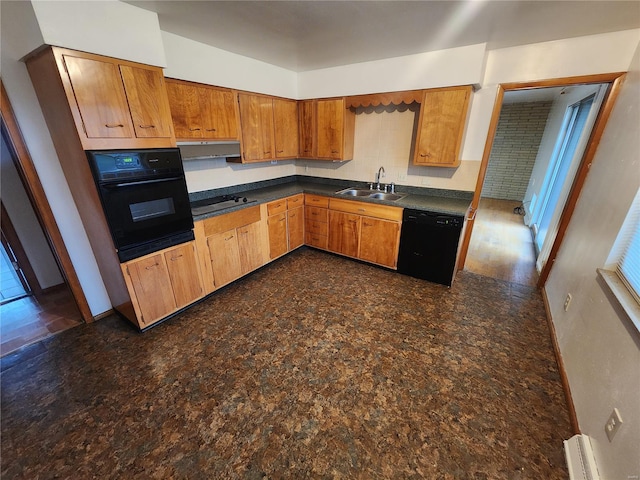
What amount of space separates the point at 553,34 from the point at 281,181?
3.47 m

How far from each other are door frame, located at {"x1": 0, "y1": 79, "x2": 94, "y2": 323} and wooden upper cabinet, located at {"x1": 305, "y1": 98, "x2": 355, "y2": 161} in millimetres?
2954

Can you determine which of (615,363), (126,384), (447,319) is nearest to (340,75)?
(447,319)

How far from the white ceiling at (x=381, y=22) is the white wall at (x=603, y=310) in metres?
0.70

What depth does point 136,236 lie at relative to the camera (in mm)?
2146

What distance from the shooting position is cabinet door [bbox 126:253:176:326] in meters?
2.22

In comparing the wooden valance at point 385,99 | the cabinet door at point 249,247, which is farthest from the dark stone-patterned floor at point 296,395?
the wooden valance at point 385,99

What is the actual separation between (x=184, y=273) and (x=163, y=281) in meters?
0.20

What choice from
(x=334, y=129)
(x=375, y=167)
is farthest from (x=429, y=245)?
(x=334, y=129)

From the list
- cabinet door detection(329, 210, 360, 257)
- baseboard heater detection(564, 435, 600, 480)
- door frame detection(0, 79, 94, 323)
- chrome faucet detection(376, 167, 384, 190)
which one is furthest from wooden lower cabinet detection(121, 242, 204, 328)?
baseboard heater detection(564, 435, 600, 480)

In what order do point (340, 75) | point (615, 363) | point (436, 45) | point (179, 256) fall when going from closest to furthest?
point (615, 363), point (179, 256), point (436, 45), point (340, 75)

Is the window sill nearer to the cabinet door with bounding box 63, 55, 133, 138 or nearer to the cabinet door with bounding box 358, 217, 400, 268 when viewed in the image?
the cabinet door with bounding box 358, 217, 400, 268

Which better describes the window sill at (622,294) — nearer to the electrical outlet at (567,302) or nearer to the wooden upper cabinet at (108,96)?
the electrical outlet at (567,302)

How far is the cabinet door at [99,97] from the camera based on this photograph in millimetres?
1724

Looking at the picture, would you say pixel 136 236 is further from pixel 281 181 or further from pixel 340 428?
pixel 281 181
